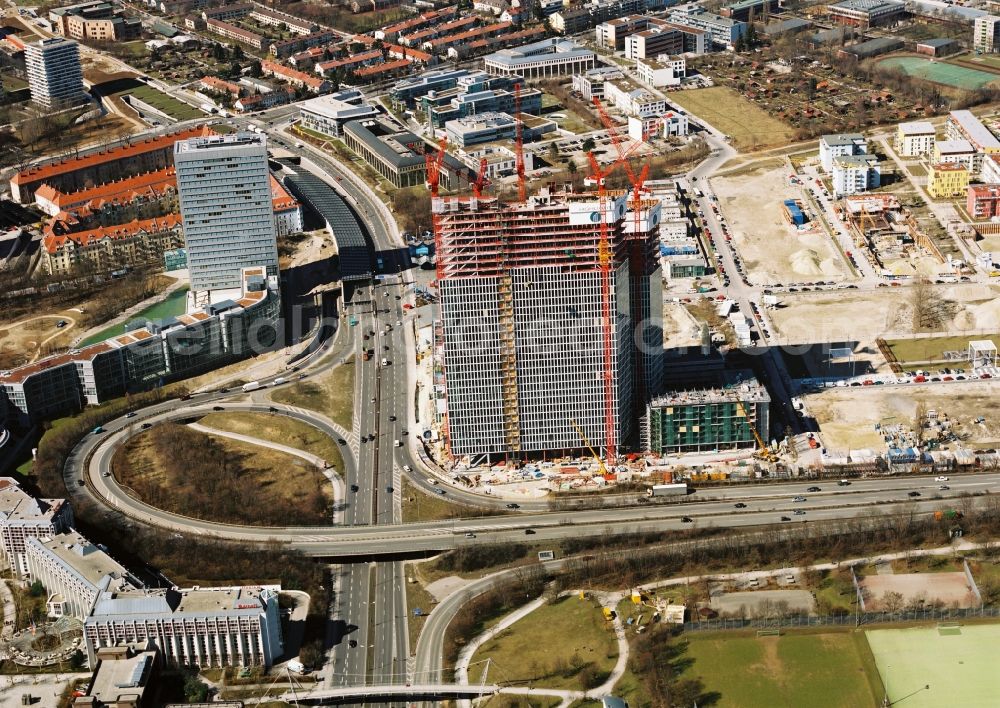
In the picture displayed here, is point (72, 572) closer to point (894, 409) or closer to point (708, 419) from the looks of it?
point (708, 419)

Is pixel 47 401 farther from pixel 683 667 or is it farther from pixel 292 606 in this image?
pixel 683 667

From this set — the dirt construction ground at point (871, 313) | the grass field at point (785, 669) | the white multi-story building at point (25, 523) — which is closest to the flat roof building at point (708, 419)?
the dirt construction ground at point (871, 313)

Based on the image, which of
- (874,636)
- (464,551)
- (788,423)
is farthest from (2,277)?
(874,636)

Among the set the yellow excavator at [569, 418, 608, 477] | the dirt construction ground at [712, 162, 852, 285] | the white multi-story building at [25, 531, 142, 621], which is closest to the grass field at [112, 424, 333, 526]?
the white multi-story building at [25, 531, 142, 621]

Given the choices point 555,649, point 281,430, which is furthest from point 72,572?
point 555,649

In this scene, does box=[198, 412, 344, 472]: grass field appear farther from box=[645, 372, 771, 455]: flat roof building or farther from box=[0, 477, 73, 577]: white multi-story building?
box=[645, 372, 771, 455]: flat roof building
